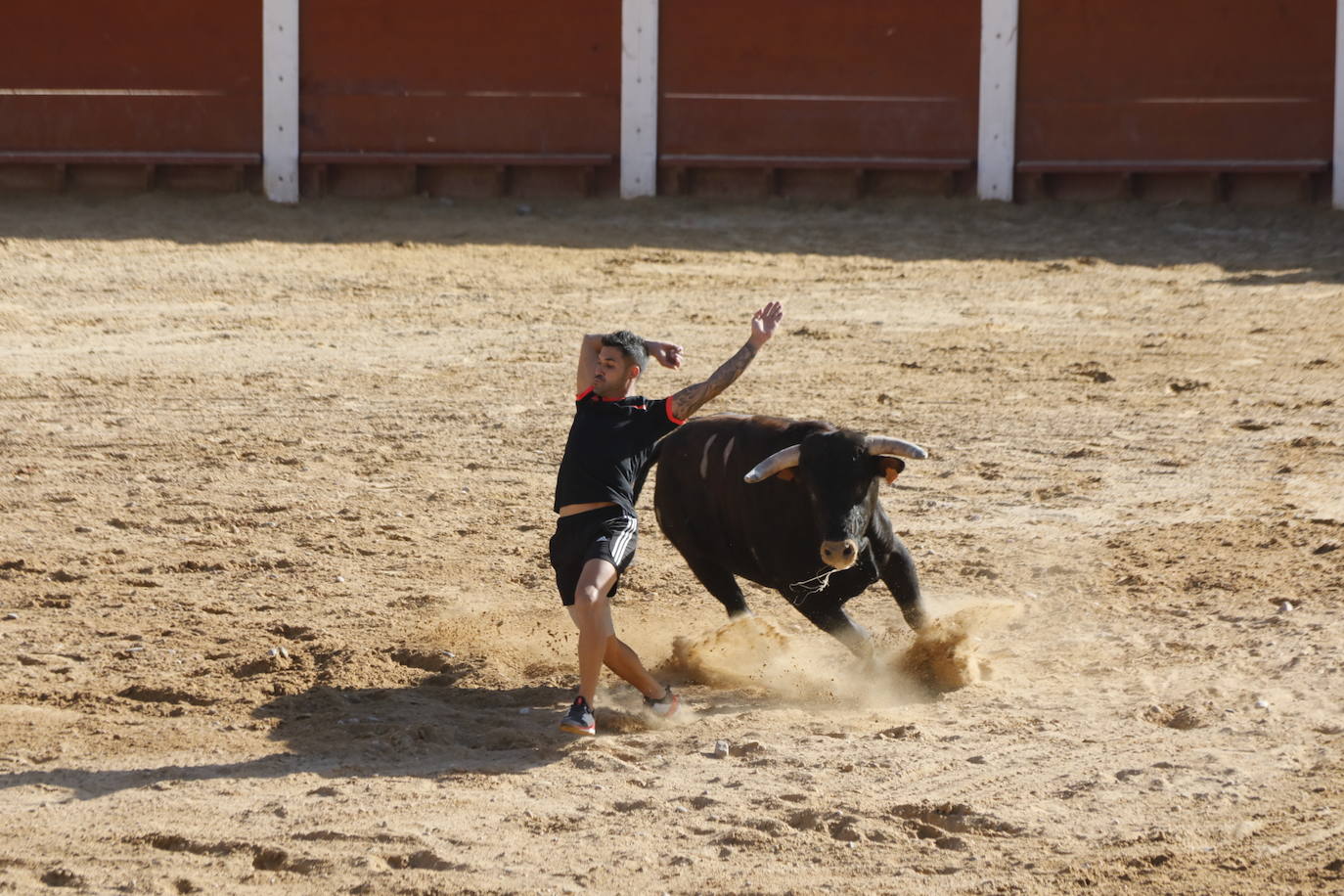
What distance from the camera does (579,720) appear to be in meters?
5.46

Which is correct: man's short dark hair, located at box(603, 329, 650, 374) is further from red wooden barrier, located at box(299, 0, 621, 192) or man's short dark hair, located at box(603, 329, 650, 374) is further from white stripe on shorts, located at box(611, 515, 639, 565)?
red wooden barrier, located at box(299, 0, 621, 192)

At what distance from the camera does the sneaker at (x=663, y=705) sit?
225 inches

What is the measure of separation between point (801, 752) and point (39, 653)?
2951 mm

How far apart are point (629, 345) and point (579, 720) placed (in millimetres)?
1236

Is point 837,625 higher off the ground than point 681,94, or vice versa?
point 681,94

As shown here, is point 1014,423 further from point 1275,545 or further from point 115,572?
point 115,572

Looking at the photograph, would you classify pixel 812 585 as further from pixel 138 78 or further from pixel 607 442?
pixel 138 78

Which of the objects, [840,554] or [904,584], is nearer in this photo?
[840,554]

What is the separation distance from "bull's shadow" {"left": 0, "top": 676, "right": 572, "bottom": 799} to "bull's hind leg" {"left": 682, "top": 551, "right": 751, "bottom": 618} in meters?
0.73

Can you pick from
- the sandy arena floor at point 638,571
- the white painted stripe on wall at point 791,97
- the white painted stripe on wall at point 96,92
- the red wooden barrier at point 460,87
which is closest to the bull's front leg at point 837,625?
the sandy arena floor at point 638,571

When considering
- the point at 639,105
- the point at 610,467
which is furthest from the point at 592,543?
the point at 639,105

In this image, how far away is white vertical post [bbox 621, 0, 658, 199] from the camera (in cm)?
1593

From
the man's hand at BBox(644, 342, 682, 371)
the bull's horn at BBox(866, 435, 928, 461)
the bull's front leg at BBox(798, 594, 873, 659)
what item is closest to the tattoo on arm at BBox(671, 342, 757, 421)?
the man's hand at BBox(644, 342, 682, 371)

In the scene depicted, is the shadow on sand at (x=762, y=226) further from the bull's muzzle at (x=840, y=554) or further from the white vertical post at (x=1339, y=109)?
the bull's muzzle at (x=840, y=554)
